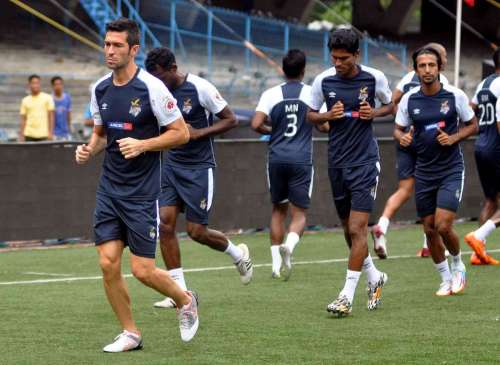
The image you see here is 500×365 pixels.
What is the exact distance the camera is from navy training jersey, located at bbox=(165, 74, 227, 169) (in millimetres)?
11109

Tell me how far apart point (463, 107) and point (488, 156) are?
301 centimetres

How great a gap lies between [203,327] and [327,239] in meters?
7.92

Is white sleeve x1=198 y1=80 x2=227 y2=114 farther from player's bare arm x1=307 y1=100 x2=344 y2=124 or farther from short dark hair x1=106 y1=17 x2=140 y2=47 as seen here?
short dark hair x1=106 y1=17 x2=140 y2=47

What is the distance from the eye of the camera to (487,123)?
14.2 meters

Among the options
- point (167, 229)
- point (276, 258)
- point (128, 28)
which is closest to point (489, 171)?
point (276, 258)

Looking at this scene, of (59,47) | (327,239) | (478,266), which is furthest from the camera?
(59,47)

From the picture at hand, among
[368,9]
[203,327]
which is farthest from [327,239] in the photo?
[368,9]

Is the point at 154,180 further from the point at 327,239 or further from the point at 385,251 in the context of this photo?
the point at 327,239

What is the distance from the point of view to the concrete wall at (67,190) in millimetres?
16078

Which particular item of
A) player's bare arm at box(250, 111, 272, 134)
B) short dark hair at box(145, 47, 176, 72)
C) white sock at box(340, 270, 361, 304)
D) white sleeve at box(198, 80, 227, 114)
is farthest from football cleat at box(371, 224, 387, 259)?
short dark hair at box(145, 47, 176, 72)

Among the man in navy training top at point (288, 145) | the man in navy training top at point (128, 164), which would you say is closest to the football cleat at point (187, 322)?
the man in navy training top at point (128, 164)

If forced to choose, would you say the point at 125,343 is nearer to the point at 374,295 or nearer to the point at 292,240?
the point at 374,295

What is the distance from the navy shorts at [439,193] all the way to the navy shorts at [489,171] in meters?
2.87

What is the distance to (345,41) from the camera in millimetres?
10148
